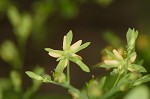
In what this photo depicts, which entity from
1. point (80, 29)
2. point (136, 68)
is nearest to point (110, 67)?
point (136, 68)

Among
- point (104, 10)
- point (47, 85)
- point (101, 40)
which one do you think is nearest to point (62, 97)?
point (47, 85)

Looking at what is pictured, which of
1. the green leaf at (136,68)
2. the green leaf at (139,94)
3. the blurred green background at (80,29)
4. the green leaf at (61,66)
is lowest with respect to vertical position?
the green leaf at (139,94)

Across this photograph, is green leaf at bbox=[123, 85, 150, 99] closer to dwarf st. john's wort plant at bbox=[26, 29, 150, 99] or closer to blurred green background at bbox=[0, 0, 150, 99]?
dwarf st. john's wort plant at bbox=[26, 29, 150, 99]

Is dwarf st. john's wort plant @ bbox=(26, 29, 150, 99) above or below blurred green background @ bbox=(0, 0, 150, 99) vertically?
below

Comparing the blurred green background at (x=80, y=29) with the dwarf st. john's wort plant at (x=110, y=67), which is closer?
the dwarf st. john's wort plant at (x=110, y=67)

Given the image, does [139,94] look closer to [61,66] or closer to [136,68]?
[136,68]

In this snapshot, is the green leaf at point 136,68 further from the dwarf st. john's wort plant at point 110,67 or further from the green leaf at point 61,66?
the green leaf at point 61,66

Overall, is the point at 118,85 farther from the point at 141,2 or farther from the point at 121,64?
the point at 141,2

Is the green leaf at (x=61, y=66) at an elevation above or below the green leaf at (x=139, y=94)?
above

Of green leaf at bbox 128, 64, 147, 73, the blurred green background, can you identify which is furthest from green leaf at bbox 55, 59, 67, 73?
the blurred green background

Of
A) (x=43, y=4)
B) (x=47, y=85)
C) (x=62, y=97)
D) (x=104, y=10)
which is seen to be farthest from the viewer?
(x=104, y=10)

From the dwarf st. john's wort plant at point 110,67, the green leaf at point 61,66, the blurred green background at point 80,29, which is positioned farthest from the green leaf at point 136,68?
the blurred green background at point 80,29
